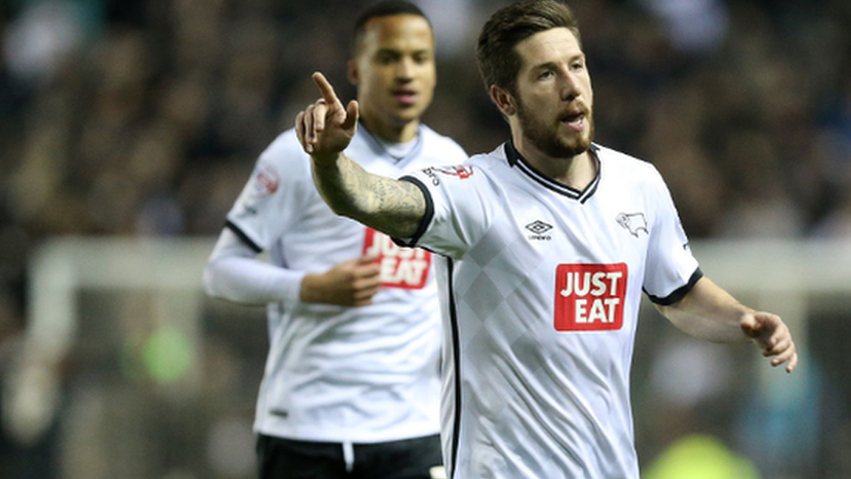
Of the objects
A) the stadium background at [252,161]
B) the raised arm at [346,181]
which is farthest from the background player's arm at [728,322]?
the stadium background at [252,161]

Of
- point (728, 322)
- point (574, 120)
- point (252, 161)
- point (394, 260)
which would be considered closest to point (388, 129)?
point (394, 260)

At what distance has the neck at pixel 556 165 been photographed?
386 centimetres

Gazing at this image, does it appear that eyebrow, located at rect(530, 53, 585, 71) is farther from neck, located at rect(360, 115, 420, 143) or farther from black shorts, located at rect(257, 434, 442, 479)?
black shorts, located at rect(257, 434, 442, 479)

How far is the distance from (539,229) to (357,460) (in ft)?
5.54

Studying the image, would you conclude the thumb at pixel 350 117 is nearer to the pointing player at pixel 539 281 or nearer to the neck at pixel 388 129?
the pointing player at pixel 539 281

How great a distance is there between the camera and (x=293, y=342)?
5.17 meters

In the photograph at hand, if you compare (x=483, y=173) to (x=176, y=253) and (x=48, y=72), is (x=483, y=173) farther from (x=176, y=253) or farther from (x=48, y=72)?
(x=48, y=72)

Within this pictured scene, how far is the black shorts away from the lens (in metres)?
5.07

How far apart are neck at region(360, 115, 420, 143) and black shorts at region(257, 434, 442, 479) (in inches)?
46.7

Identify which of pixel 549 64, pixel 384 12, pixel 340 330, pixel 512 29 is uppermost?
pixel 384 12

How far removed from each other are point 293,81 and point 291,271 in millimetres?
7948

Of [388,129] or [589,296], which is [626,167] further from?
[388,129]

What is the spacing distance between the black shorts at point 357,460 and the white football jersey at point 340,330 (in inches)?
1.5

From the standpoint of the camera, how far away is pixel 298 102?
12422 millimetres
